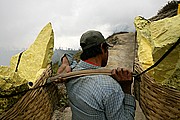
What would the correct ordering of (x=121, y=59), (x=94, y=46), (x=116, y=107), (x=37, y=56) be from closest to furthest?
(x=116, y=107) < (x=94, y=46) < (x=37, y=56) < (x=121, y=59)

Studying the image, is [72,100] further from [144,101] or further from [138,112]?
[138,112]

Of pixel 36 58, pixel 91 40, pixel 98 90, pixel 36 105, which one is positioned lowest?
pixel 36 105

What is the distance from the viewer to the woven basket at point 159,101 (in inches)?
53.8

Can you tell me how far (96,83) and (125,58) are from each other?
3.97 m

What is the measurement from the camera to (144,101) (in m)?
1.74

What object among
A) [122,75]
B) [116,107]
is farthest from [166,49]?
[116,107]

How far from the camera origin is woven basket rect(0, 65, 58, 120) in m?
1.41

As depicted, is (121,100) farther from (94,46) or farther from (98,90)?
(94,46)

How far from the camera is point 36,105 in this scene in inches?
67.4

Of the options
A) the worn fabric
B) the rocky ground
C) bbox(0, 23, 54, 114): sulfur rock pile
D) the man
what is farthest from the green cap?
the rocky ground

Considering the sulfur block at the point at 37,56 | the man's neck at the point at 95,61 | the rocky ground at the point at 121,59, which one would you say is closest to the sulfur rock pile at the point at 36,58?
the sulfur block at the point at 37,56

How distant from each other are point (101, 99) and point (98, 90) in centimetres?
5

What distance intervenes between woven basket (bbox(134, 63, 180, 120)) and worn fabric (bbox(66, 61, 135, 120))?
132 mm

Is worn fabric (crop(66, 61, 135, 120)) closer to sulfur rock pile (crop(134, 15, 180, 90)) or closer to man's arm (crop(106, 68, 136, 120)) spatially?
man's arm (crop(106, 68, 136, 120))
